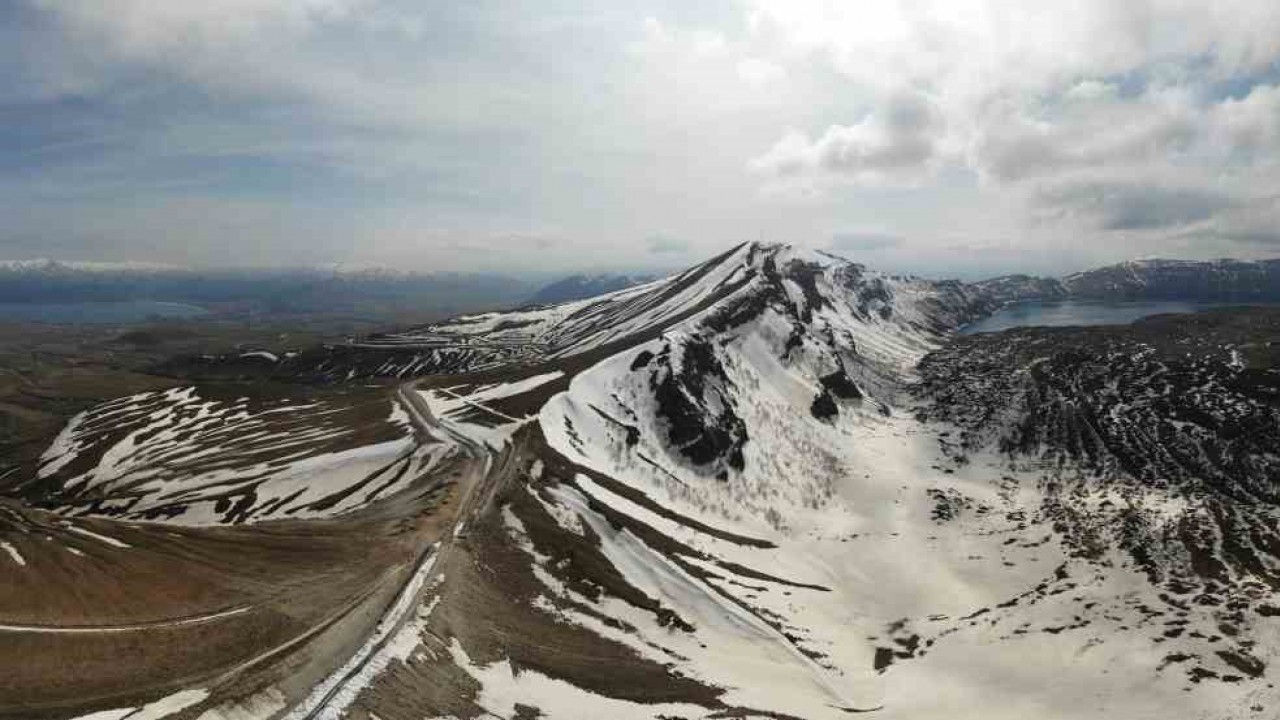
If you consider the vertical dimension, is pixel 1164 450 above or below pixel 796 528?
→ above

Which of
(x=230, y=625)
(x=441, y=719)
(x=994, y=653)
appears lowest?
(x=994, y=653)

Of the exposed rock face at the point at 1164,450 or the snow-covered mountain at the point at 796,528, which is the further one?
the exposed rock face at the point at 1164,450

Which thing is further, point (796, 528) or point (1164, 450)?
point (1164, 450)

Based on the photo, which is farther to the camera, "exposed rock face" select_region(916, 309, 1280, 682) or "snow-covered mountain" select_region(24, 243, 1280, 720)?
"exposed rock face" select_region(916, 309, 1280, 682)

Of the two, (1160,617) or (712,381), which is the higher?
(712,381)

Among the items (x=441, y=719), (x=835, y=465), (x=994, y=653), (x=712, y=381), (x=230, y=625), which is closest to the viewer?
(x=441, y=719)

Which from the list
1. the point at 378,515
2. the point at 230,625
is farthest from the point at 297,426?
the point at 230,625

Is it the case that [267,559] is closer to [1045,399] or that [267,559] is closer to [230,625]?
[230,625]

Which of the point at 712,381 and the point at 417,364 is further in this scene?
the point at 417,364

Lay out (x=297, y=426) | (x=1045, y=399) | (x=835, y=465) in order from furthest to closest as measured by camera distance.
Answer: (x=1045, y=399), (x=835, y=465), (x=297, y=426)

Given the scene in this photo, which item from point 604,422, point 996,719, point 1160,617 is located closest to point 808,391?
point 604,422
